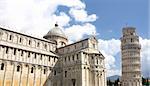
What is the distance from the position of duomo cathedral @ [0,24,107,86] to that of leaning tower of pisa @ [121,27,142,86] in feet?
88.7

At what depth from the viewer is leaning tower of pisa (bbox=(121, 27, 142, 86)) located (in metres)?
73.9

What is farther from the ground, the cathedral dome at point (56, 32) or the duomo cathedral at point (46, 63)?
the cathedral dome at point (56, 32)

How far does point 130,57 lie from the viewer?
252ft

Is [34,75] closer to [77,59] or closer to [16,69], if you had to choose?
[16,69]

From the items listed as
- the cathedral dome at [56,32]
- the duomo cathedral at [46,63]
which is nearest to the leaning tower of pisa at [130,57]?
the duomo cathedral at [46,63]

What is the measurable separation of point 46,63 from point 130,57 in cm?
3881

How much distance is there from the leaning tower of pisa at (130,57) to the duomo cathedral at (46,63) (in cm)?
2703

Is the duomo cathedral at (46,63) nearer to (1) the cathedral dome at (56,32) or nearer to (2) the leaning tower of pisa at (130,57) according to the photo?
(1) the cathedral dome at (56,32)

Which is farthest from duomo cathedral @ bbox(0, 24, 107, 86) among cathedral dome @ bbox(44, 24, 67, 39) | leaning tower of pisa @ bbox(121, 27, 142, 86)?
leaning tower of pisa @ bbox(121, 27, 142, 86)

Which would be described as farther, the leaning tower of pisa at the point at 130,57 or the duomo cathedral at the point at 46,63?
the leaning tower of pisa at the point at 130,57

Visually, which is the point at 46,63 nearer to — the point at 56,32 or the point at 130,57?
the point at 56,32

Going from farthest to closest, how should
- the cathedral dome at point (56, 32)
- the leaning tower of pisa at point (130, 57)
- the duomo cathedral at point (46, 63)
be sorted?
the leaning tower of pisa at point (130, 57) → the cathedral dome at point (56, 32) → the duomo cathedral at point (46, 63)

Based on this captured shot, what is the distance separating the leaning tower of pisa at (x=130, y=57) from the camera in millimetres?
73875

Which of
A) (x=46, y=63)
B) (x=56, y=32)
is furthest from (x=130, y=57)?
(x=46, y=63)
